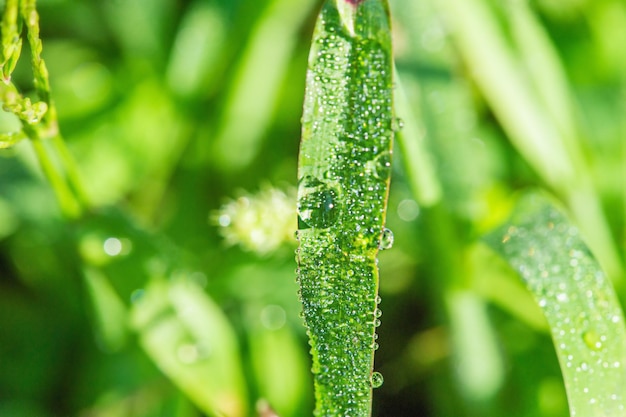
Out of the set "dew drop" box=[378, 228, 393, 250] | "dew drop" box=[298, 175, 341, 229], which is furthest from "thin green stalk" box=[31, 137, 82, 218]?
"dew drop" box=[378, 228, 393, 250]

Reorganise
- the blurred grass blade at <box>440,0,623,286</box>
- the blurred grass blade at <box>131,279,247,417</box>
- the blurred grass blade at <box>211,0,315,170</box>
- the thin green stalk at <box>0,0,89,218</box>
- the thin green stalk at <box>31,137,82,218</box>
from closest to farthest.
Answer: the thin green stalk at <box>0,0,89,218</box>, the thin green stalk at <box>31,137,82,218</box>, the blurred grass blade at <box>131,279,247,417</box>, the blurred grass blade at <box>440,0,623,286</box>, the blurred grass blade at <box>211,0,315,170</box>

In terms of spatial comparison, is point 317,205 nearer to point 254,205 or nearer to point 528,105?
point 254,205

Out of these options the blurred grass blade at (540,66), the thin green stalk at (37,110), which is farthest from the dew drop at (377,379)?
the blurred grass blade at (540,66)

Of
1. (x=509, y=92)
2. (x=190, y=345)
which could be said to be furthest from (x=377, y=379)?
(x=509, y=92)

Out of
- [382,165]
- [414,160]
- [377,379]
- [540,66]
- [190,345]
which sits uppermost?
[540,66]

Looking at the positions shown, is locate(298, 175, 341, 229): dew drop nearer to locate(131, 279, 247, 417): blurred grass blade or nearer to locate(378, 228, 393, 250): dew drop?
locate(378, 228, 393, 250): dew drop

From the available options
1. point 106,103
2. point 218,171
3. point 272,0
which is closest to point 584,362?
point 218,171

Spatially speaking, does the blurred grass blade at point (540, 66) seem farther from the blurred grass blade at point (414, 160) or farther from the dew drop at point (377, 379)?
the dew drop at point (377, 379)
